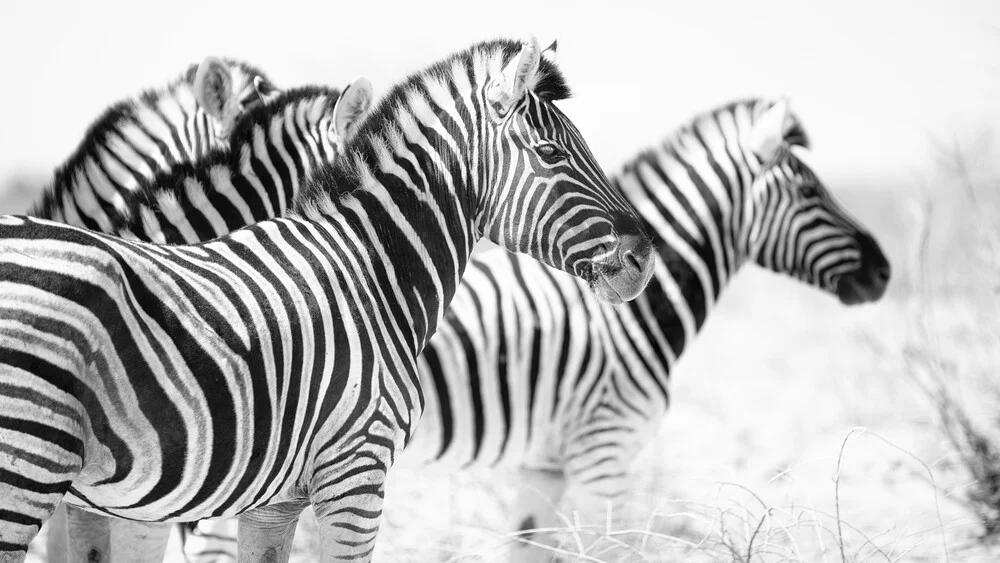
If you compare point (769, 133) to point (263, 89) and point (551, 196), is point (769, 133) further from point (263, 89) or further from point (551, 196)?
point (263, 89)

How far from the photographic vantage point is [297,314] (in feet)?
8.60

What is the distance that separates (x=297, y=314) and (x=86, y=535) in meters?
1.87

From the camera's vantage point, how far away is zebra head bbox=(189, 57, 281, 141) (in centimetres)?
446

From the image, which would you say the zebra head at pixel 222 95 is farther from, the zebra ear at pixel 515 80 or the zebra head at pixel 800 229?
the zebra head at pixel 800 229

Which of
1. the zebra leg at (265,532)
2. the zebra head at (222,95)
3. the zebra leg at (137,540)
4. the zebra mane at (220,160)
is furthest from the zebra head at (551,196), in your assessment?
the zebra leg at (137,540)

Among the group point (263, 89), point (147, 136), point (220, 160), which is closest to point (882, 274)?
point (263, 89)

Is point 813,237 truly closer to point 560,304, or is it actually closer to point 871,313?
point 560,304

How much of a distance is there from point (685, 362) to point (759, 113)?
10663 millimetres

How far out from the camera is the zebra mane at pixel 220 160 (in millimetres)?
3414

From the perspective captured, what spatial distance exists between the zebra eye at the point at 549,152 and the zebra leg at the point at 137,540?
2.18m

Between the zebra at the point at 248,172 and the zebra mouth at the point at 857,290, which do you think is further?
the zebra mouth at the point at 857,290

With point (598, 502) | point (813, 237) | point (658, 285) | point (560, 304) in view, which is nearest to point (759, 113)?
point (813, 237)

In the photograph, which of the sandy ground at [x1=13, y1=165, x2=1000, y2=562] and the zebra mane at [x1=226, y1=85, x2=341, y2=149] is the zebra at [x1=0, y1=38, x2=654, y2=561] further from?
the sandy ground at [x1=13, y1=165, x2=1000, y2=562]

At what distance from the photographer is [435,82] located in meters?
3.15
